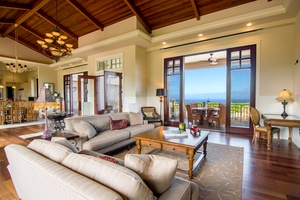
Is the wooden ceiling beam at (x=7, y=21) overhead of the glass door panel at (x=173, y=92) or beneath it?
overhead

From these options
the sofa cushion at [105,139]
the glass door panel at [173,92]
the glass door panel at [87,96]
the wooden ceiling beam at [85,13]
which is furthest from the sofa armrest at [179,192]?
the wooden ceiling beam at [85,13]

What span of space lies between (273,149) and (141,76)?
4.99 metres

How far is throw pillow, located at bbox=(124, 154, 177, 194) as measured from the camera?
115 centimetres

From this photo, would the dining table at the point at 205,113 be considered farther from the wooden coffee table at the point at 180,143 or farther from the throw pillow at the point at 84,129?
the throw pillow at the point at 84,129

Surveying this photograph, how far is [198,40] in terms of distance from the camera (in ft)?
18.7

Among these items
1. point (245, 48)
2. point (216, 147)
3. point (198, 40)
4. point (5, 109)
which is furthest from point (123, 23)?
point (5, 109)

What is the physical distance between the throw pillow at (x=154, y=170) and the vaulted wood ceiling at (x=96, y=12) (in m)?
4.95

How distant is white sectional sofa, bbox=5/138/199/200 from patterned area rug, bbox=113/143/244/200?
0.91m

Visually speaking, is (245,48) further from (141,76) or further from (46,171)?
(46,171)

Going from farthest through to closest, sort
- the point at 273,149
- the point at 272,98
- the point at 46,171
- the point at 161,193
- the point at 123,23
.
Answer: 1. the point at 123,23
2. the point at 272,98
3. the point at 273,149
4. the point at 161,193
5. the point at 46,171

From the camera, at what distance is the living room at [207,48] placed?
4.43 m

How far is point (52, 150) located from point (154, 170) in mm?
928

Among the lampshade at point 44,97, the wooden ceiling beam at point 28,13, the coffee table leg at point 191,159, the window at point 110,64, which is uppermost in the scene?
the wooden ceiling beam at point 28,13

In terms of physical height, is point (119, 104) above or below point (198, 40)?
below
